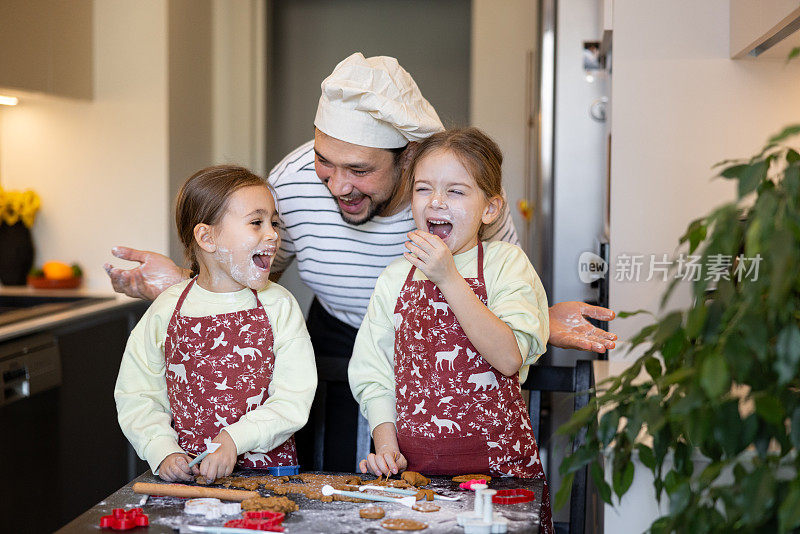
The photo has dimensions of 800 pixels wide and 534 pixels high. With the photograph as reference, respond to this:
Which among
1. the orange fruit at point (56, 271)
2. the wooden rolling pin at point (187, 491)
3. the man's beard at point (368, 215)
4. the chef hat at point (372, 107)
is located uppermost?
the chef hat at point (372, 107)

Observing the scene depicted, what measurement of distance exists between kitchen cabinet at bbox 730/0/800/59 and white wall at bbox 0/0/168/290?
7.21 ft

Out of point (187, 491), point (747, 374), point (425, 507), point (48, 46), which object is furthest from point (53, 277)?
point (747, 374)

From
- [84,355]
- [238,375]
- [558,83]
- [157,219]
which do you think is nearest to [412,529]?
[238,375]

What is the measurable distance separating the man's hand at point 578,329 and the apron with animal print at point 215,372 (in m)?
0.52

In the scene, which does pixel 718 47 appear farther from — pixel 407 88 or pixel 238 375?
pixel 238 375

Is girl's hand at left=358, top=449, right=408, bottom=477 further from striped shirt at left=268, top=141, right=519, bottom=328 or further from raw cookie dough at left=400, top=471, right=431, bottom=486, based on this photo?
striped shirt at left=268, top=141, right=519, bottom=328

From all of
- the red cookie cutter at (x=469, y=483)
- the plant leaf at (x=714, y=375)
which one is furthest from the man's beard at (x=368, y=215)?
the plant leaf at (x=714, y=375)

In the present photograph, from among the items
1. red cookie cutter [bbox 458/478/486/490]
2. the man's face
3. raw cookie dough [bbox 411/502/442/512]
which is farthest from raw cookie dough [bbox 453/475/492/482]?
the man's face

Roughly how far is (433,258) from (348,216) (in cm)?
47

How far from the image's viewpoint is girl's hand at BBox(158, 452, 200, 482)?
1.27 m

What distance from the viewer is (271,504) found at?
42.8 inches

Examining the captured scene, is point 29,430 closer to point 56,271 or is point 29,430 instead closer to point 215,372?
point 56,271

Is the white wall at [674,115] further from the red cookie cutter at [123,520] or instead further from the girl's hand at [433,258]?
the red cookie cutter at [123,520]

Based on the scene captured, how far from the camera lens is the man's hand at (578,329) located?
5.02 ft
